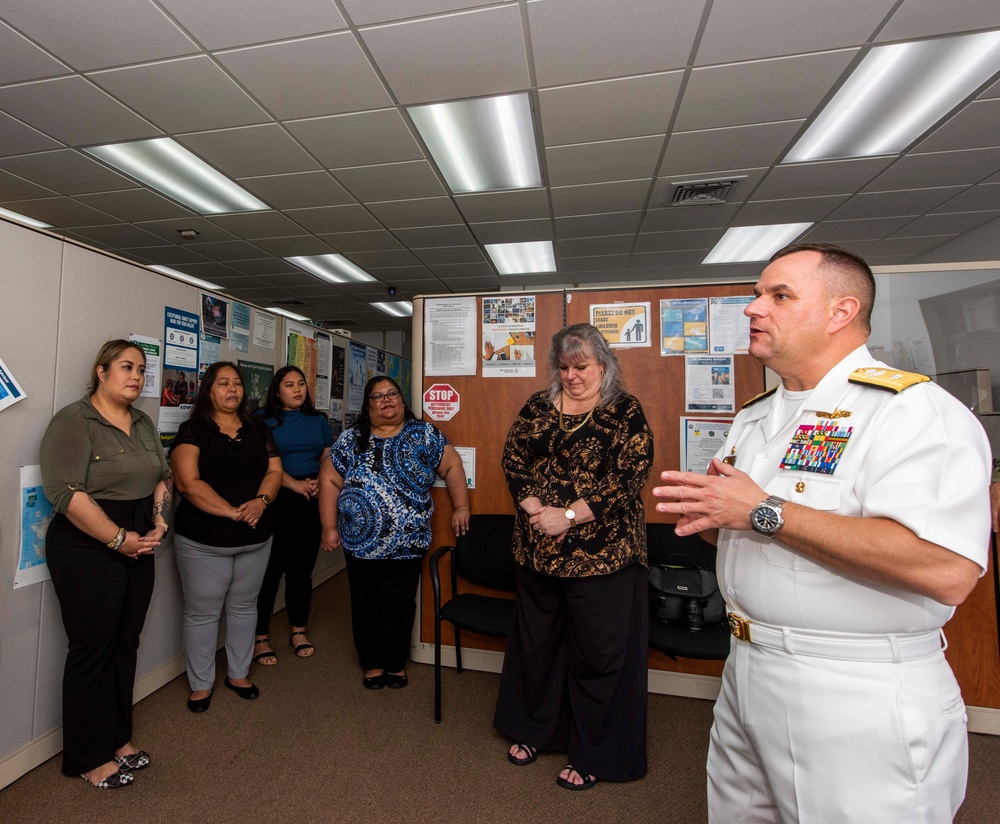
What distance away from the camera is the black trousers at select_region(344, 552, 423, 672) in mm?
2537

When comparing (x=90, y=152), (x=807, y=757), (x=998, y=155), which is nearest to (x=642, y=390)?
(x=807, y=757)

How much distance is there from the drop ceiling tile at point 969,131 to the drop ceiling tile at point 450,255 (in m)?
3.70

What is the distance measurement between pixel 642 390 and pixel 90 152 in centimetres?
442

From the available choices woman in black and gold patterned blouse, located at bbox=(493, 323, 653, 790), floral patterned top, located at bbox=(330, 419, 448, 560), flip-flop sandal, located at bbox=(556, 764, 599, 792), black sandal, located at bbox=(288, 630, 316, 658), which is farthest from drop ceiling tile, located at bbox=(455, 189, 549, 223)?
flip-flop sandal, located at bbox=(556, 764, 599, 792)

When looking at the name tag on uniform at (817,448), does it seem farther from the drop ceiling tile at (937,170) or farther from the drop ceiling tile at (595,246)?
the drop ceiling tile at (595,246)

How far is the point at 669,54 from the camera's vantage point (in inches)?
107

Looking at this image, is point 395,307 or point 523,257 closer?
point 523,257

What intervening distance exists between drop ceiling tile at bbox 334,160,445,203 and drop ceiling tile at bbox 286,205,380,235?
1.10 ft

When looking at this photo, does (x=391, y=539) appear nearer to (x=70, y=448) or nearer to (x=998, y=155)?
(x=70, y=448)

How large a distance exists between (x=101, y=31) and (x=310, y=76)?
3.29 feet

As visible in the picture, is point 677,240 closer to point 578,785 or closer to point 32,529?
point 578,785

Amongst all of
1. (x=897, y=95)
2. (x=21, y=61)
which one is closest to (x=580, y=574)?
(x=897, y=95)

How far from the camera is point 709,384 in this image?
2525mm

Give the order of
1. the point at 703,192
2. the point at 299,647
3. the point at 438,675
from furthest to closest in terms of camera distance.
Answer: the point at 703,192 → the point at 299,647 → the point at 438,675
